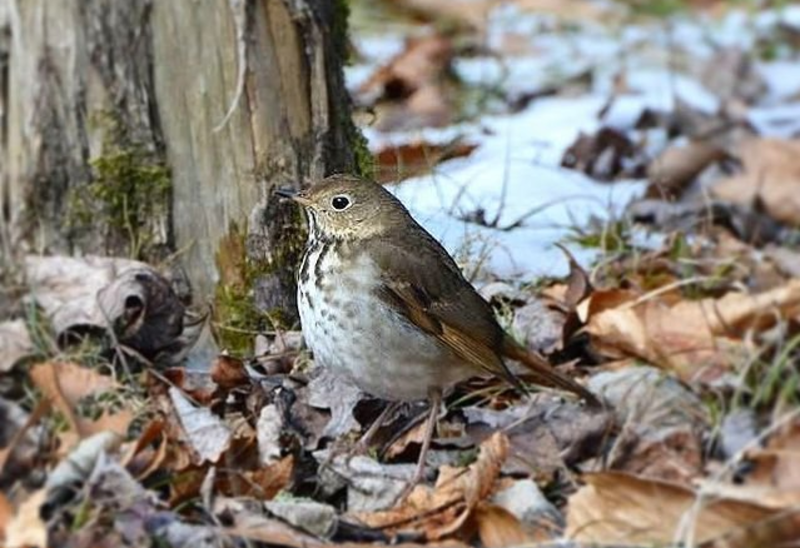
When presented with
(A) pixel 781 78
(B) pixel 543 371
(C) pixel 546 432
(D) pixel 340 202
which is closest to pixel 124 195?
(D) pixel 340 202

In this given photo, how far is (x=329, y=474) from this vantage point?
4.36 meters

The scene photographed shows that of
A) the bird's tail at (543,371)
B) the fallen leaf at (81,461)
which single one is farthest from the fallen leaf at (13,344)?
the bird's tail at (543,371)

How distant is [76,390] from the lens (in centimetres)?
462

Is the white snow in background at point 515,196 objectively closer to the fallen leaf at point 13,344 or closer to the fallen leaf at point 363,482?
the fallen leaf at point 363,482

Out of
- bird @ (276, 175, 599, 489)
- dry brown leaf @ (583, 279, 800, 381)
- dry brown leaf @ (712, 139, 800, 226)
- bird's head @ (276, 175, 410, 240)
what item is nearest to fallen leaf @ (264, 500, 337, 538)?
bird @ (276, 175, 599, 489)

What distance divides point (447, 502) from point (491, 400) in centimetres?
81

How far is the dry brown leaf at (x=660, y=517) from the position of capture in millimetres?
3615

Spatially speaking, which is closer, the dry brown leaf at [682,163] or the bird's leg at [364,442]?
the bird's leg at [364,442]

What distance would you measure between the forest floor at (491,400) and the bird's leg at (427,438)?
0.04 m

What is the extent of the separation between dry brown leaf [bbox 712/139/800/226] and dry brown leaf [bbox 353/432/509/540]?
10.9 ft

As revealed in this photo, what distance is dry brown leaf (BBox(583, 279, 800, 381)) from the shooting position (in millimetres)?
4602

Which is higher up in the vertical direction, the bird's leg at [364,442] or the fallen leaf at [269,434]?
the fallen leaf at [269,434]

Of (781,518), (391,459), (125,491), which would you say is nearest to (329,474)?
(391,459)

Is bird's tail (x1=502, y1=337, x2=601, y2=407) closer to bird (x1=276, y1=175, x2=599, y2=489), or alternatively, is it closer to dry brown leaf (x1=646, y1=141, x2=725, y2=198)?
bird (x1=276, y1=175, x2=599, y2=489)
